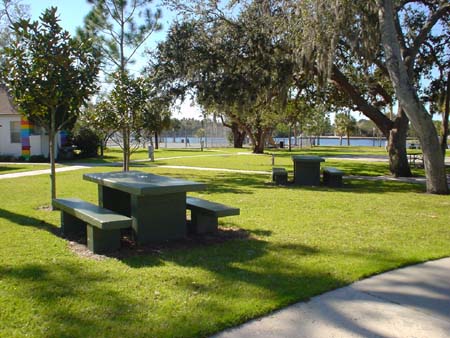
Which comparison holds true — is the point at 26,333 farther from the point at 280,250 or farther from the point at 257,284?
the point at 280,250

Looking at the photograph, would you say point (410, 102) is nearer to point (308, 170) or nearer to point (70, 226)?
point (308, 170)

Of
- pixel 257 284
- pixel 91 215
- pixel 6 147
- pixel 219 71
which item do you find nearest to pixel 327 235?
pixel 257 284

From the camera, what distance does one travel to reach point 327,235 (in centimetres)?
617

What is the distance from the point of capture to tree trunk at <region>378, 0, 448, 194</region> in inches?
415

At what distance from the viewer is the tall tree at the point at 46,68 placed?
23.6ft

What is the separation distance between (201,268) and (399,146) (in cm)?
1252

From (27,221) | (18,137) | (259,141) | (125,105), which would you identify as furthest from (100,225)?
(259,141)

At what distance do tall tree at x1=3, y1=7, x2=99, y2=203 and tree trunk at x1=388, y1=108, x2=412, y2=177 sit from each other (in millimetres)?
11204

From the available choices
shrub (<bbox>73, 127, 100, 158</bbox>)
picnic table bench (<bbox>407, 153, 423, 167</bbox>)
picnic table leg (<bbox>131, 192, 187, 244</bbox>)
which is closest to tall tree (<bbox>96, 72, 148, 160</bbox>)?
picnic table leg (<bbox>131, 192, 187, 244</bbox>)

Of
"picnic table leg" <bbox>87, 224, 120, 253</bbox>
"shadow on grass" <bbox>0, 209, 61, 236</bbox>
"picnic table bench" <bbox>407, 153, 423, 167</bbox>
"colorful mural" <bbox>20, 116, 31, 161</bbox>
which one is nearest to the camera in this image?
"picnic table leg" <bbox>87, 224, 120, 253</bbox>

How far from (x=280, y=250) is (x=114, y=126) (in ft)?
30.1

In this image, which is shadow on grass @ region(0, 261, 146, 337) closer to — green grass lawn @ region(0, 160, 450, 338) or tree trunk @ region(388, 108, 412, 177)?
green grass lawn @ region(0, 160, 450, 338)

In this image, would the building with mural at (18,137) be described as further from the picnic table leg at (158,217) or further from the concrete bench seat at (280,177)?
the picnic table leg at (158,217)

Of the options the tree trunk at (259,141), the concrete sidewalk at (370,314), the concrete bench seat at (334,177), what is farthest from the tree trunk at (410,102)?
the tree trunk at (259,141)
